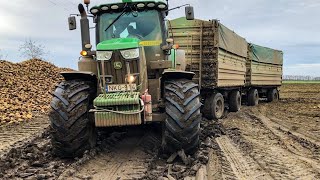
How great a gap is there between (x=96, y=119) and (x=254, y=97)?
15184 millimetres

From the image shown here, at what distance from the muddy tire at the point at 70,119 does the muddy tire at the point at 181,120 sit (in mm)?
1428

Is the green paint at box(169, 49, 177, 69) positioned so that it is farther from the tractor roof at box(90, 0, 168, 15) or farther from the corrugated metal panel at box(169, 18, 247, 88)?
the corrugated metal panel at box(169, 18, 247, 88)

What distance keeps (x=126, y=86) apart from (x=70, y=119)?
1166 millimetres

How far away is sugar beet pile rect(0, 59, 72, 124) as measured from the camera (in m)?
13.0

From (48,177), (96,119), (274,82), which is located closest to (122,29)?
(96,119)

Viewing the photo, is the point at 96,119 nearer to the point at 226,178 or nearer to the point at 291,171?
the point at 226,178

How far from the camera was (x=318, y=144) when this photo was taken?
9055mm

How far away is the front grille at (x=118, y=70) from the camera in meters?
7.25

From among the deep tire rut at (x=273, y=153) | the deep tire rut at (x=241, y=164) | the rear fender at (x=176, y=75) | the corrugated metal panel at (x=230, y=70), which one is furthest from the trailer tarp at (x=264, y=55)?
the rear fender at (x=176, y=75)

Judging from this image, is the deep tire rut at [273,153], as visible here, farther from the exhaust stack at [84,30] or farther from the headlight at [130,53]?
the exhaust stack at [84,30]

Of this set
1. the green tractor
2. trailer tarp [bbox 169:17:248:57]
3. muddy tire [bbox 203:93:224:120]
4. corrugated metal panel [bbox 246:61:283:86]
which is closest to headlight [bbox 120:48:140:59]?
the green tractor

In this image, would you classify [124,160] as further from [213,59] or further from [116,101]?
[213,59]

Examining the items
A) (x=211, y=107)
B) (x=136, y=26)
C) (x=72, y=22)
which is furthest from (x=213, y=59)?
(x=72, y=22)

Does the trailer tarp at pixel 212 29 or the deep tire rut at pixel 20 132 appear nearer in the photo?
the deep tire rut at pixel 20 132
